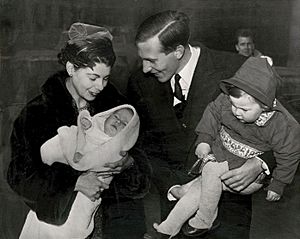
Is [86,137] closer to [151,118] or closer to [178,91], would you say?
[151,118]

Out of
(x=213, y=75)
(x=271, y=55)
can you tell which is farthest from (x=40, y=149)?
(x=271, y=55)

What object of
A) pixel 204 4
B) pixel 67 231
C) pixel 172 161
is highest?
pixel 204 4

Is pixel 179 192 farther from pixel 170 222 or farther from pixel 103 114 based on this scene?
pixel 103 114

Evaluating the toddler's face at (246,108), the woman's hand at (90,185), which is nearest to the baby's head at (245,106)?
the toddler's face at (246,108)

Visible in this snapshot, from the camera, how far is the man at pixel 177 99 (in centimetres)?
254

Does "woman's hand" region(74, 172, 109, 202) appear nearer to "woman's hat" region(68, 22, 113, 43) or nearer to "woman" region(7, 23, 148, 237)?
"woman" region(7, 23, 148, 237)

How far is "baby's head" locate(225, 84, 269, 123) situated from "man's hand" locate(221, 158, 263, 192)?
5.8 inches

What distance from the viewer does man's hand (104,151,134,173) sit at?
8.54 ft

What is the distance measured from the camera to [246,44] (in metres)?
2.55

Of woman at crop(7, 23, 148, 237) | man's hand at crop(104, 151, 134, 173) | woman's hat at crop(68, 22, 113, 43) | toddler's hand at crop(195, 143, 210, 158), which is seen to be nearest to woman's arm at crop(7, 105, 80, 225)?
woman at crop(7, 23, 148, 237)

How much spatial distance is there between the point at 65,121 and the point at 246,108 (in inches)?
23.1

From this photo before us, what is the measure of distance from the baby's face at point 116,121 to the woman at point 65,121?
35mm

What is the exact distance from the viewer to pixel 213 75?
254cm

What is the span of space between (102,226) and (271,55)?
2.58 feet
